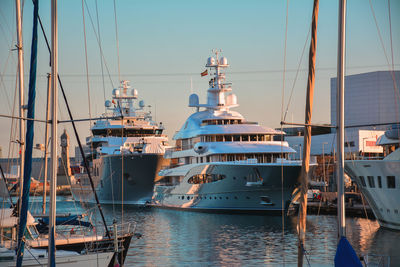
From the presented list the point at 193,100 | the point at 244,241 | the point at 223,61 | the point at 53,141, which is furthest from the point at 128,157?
the point at 53,141

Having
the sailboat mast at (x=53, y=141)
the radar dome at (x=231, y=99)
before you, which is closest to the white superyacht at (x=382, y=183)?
the sailboat mast at (x=53, y=141)

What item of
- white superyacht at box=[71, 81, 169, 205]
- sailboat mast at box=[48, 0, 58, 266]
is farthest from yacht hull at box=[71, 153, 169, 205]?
sailboat mast at box=[48, 0, 58, 266]

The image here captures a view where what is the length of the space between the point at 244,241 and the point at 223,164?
533 inches

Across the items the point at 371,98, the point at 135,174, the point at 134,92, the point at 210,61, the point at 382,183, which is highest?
the point at 371,98

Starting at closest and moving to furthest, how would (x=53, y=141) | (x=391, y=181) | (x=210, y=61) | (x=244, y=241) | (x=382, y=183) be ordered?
1. (x=53, y=141)
2. (x=244, y=241)
3. (x=391, y=181)
4. (x=382, y=183)
5. (x=210, y=61)

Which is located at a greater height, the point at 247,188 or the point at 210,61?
the point at 210,61

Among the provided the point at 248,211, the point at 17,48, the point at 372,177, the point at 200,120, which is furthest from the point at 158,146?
the point at 17,48

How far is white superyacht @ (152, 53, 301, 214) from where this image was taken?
41.8 metres

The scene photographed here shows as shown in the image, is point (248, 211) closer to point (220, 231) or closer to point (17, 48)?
point (220, 231)

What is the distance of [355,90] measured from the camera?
9475 centimetres

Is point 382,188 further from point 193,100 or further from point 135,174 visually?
point 135,174

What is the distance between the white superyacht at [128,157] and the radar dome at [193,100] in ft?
19.6

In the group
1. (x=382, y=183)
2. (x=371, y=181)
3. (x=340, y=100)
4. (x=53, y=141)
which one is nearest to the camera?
(x=340, y=100)

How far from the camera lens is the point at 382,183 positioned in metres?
31.1
